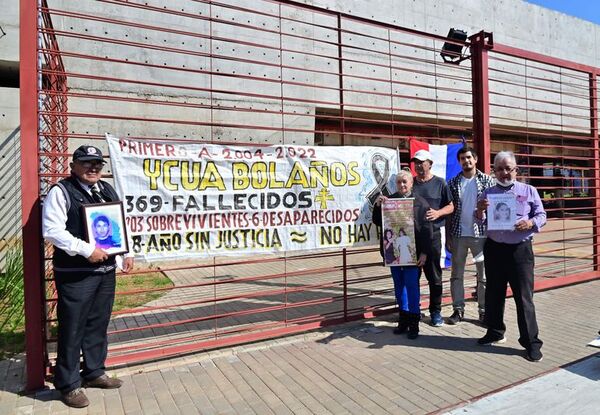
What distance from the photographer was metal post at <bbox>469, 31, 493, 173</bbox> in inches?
235

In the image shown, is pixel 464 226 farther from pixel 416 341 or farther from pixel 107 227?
pixel 107 227

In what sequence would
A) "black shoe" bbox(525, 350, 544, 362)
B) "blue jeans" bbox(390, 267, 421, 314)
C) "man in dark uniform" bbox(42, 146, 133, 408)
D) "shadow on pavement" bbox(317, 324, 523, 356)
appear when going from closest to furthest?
"man in dark uniform" bbox(42, 146, 133, 408) < "black shoe" bbox(525, 350, 544, 362) < "shadow on pavement" bbox(317, 324, 523, 356) < "blue jeans" bbox(390, 267, 421, 314)

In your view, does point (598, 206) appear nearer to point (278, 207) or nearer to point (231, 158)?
point (278, 207)

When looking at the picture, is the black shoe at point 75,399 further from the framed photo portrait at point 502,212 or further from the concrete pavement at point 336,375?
the framed photo portrait at point 502,212

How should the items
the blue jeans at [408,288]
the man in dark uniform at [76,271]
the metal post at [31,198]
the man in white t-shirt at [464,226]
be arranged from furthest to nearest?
the man in white t-shirt at [464,226], the blue jeans at [408,288], the metal post at [31,198], the man in dark uniform at [76,271]

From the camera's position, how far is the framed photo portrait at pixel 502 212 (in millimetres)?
4199

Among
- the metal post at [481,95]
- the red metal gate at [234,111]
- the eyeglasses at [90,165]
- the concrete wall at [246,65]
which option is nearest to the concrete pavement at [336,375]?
the red metal gate at [234,111]

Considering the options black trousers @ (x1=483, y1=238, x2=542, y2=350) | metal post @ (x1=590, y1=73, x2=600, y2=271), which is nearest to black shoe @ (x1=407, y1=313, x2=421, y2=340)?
black trousers @ (x1=483, y1=238, x2=542, y2=350)

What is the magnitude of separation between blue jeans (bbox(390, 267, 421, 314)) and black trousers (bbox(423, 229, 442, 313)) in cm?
27

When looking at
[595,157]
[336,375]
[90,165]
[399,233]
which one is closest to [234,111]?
[399,233]

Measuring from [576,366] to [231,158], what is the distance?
3.76m

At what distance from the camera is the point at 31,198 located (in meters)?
3.61

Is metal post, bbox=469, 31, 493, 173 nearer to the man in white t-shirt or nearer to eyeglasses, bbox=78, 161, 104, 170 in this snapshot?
the man in white t-shirt

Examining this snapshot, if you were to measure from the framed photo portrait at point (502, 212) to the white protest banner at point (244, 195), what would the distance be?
49.4 inches
